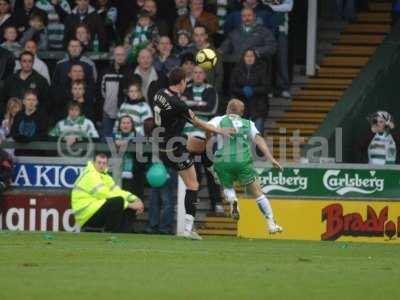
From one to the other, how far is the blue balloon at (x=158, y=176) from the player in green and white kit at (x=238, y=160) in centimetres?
207

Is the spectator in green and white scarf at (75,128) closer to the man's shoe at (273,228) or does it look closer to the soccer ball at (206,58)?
the soccer ball at (206,58)

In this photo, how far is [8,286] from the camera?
43.4 feet

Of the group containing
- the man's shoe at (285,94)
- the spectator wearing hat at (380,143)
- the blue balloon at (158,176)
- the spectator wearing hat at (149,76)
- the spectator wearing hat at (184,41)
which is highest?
the spectator wearing hat at (184,41)

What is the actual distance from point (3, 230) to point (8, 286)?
843 centimetres

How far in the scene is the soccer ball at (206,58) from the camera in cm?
2111

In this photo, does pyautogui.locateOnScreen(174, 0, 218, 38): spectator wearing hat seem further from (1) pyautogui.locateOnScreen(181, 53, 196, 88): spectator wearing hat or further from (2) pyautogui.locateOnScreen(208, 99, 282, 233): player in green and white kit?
(2) pyautogui.locateOnScreen(208, 99, 282, 233): player in green and white kit

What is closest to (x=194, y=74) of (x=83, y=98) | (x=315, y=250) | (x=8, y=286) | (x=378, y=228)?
(x=83, y=98)

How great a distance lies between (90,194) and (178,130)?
7.62 feet

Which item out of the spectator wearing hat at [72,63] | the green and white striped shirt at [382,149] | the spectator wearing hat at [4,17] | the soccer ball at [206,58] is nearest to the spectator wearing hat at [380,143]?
the green and white striped shirt at [382,149]

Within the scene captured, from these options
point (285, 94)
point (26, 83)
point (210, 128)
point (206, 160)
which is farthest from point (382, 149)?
point (26, 83)

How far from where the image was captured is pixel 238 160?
19.5 metres

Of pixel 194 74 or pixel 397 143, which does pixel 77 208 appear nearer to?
pixel 194 74

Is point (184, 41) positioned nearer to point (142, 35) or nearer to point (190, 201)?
point (142, 35)

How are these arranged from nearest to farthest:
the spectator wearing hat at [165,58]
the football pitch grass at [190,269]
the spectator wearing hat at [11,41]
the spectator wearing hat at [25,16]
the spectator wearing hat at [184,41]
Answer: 1. the football pitch grass at [190,269]
2. the spectator wearing hat at [165,58]
3. the spectator wearing hat at [184,41]
4. the spectator wearing hat at [11,41]
5. the spectator wearing hat at [25,16]
